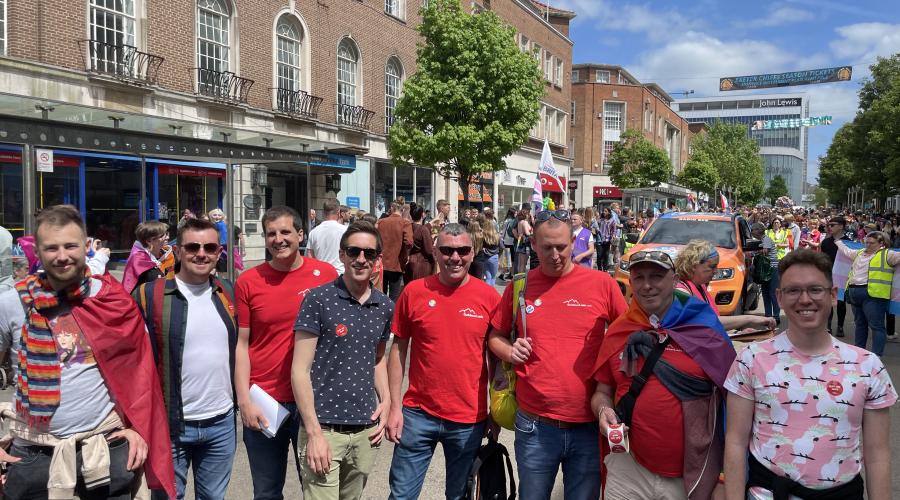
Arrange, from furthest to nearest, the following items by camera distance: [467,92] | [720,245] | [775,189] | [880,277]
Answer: [775,189] → [467,92] → [720,245] → [880,277]

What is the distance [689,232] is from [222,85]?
1444cm

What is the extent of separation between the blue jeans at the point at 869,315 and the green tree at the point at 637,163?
132ft

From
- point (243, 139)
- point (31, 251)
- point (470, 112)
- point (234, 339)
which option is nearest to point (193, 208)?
point (243, 139)

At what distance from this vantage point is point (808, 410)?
7.84 feet

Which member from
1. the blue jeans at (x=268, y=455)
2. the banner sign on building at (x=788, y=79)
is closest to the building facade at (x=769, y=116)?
the banner sign on building at (x=788, y=79)

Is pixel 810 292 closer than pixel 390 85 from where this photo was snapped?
Yes

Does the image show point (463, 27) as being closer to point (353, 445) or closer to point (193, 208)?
point (193, 208)

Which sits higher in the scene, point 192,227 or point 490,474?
point 192,227

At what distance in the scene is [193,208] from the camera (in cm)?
1723

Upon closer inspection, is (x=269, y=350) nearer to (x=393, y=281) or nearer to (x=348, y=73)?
(x=393, y=281)

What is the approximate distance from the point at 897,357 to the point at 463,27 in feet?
52.0

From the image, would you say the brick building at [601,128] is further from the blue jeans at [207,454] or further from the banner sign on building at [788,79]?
the banner sign on building at [788,79]

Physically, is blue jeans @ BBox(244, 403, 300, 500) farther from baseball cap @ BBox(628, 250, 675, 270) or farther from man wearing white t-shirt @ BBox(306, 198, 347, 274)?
man wearing white t-shirt @ BBox(306, 198, 347, 274)

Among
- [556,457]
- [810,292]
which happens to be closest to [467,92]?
[556,457]
